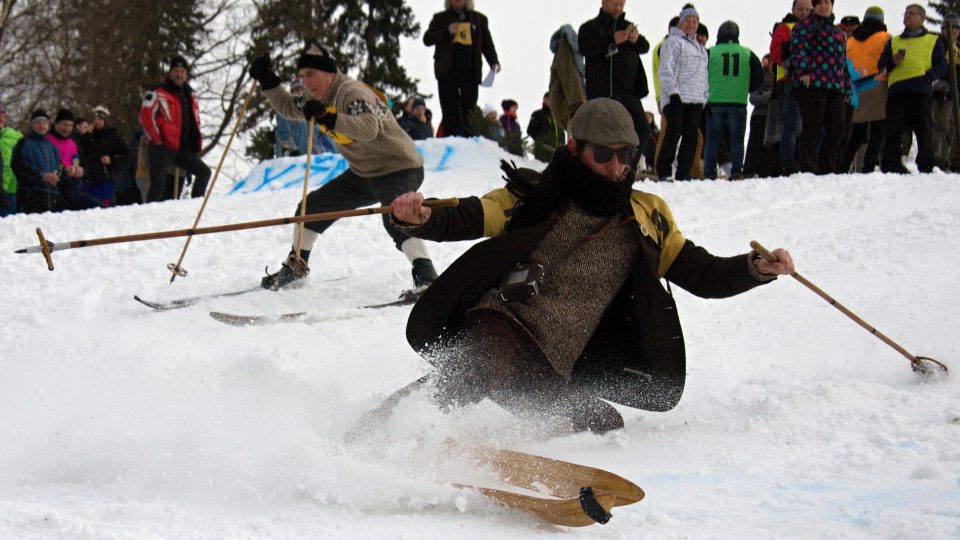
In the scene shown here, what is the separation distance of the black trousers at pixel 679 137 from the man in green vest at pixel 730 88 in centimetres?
30

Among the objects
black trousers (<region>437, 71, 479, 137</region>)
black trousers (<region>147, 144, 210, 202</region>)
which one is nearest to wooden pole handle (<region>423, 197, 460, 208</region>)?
black trousers (<region>147, 144, 210, 202</region>)

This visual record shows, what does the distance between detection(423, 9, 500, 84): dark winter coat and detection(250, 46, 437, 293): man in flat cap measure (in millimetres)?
4656

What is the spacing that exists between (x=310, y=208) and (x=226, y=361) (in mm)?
2253

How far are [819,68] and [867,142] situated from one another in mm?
1921

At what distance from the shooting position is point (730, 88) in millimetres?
9281

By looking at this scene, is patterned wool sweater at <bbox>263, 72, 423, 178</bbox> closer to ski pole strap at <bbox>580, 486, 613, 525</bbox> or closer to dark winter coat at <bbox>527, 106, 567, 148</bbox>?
ski pole strap at <bbox>580, 486, 613, 525</bbox>

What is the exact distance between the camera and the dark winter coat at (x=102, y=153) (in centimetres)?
1134

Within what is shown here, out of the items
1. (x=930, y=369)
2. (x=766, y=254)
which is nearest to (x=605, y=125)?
(x=766, y=254)

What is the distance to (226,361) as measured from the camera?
3.92 m

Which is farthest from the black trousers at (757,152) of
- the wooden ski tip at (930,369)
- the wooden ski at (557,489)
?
the wooden ski at (557,489)

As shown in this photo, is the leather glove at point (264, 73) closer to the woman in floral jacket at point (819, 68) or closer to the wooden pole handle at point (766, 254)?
the wooden pole handle at point (766, 254)

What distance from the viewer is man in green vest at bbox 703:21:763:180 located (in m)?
9.28

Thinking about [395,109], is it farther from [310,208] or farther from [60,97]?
[310,208]

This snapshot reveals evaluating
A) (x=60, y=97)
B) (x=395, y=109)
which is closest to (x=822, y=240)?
(x=395, y=109)
